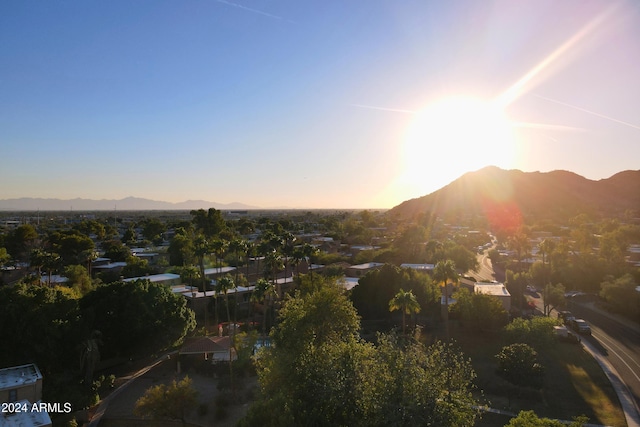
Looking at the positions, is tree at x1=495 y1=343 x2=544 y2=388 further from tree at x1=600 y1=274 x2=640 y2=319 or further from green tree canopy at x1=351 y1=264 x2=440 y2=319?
tree at x1=600 y1=274 x2=640 y2=319

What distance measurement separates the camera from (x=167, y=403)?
21266mm

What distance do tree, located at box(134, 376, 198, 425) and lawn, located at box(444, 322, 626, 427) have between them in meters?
17.0

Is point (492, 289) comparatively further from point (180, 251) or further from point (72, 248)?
point (72, 248)

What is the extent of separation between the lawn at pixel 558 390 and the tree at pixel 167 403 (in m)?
17.0

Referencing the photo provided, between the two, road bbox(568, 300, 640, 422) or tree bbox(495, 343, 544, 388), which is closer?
tree bbox(495, 343, 544, 388)

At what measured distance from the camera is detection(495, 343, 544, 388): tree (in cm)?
2523

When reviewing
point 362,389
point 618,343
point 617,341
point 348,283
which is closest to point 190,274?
point 348,283

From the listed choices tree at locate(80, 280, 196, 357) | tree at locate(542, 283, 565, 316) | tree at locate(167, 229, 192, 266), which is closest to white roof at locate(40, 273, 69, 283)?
tree at locate(167, 229, 192, 266)

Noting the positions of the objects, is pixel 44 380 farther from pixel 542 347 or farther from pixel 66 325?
pixel 542 347

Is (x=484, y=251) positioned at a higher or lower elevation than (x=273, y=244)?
lower

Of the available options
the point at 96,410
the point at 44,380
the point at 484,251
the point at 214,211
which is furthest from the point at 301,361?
the point at 484,251

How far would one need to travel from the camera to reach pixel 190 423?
22.6 meters

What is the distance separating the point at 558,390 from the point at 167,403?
25080 mm

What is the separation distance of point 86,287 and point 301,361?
108ft
